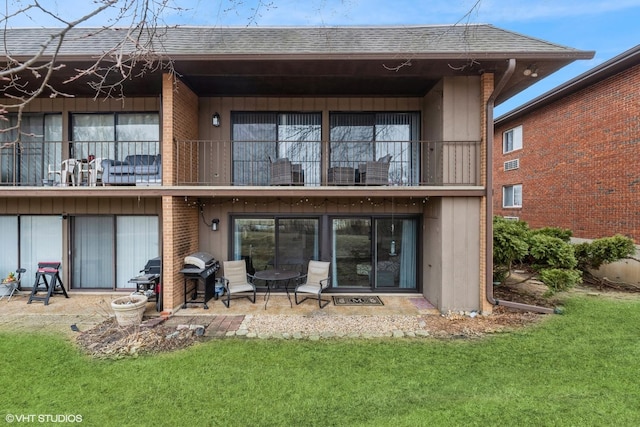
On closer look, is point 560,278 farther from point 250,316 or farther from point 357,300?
point 250,316

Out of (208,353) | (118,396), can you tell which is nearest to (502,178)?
(208,353)

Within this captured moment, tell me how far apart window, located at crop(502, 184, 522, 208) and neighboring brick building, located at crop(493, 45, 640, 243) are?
47mm

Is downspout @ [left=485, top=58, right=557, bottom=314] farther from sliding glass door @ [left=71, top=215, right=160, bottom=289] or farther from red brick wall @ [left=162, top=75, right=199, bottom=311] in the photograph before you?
sliding glass door @ [left=71, top=215, right=160, bottom=289]

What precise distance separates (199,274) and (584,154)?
1250 centimetres

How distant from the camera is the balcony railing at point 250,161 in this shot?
6.77 m

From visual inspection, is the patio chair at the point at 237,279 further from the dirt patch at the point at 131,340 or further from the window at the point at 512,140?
the window at the point at 512,140

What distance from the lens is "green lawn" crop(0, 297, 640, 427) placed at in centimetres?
299

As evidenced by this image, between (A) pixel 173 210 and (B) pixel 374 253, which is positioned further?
(B) pixel 374 253

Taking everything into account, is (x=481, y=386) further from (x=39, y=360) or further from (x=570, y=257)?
(x=39, y=360)

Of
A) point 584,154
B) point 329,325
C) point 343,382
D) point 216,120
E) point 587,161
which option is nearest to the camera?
point 343,382

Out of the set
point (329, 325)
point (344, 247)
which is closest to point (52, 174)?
point (344, 247)

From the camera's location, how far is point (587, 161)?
10.1 metres

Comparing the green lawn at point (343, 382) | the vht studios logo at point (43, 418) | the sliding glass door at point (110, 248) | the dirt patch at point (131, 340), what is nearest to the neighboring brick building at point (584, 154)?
the green lawn at point (343, 382)

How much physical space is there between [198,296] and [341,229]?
3644mm
